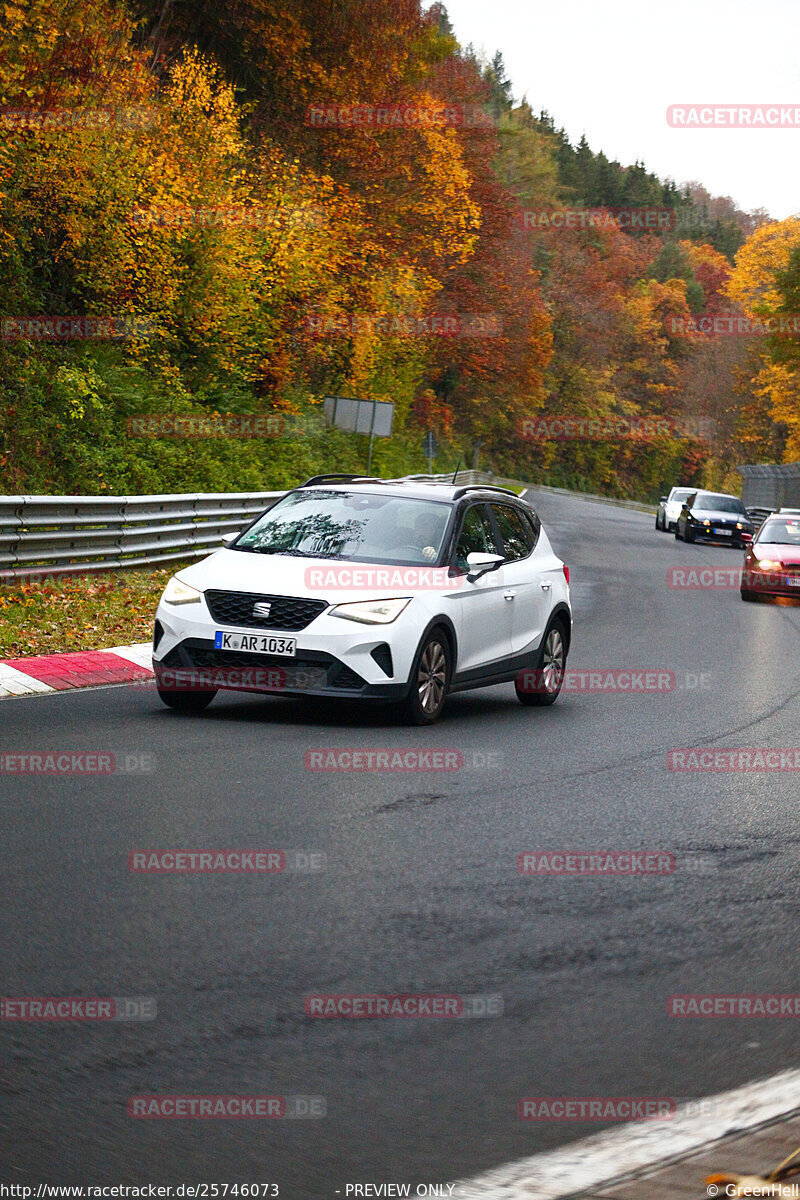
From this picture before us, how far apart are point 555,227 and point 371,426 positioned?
73.2 meters

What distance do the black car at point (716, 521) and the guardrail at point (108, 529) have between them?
23.0 meters

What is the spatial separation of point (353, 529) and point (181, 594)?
151cm

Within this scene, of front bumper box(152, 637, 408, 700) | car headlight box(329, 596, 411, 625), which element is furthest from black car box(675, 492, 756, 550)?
front bumper box(152, 637, 408, 700)

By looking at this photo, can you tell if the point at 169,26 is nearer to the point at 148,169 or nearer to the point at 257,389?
the point at 257,389

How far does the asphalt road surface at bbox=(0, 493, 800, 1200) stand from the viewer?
12.9ft

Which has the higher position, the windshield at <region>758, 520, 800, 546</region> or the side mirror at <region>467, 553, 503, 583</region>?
the side mirror at <region>467, 553, 503, 583</region>

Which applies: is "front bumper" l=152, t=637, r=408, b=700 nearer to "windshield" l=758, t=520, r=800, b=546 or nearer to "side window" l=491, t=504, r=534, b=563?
"side window" l=491, t=504, r=534, b=563

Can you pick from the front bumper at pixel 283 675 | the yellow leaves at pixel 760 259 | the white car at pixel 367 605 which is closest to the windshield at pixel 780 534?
the white car at pixel 367 605

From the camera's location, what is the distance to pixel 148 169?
26.4m

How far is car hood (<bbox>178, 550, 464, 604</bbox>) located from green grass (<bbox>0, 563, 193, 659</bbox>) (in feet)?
10.3

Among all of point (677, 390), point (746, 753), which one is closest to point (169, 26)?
point (746, 753)

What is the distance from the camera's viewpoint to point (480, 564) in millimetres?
11742

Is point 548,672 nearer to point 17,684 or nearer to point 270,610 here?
point 270,610

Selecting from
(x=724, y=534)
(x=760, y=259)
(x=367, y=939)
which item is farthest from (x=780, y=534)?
(x=760, y=259)
